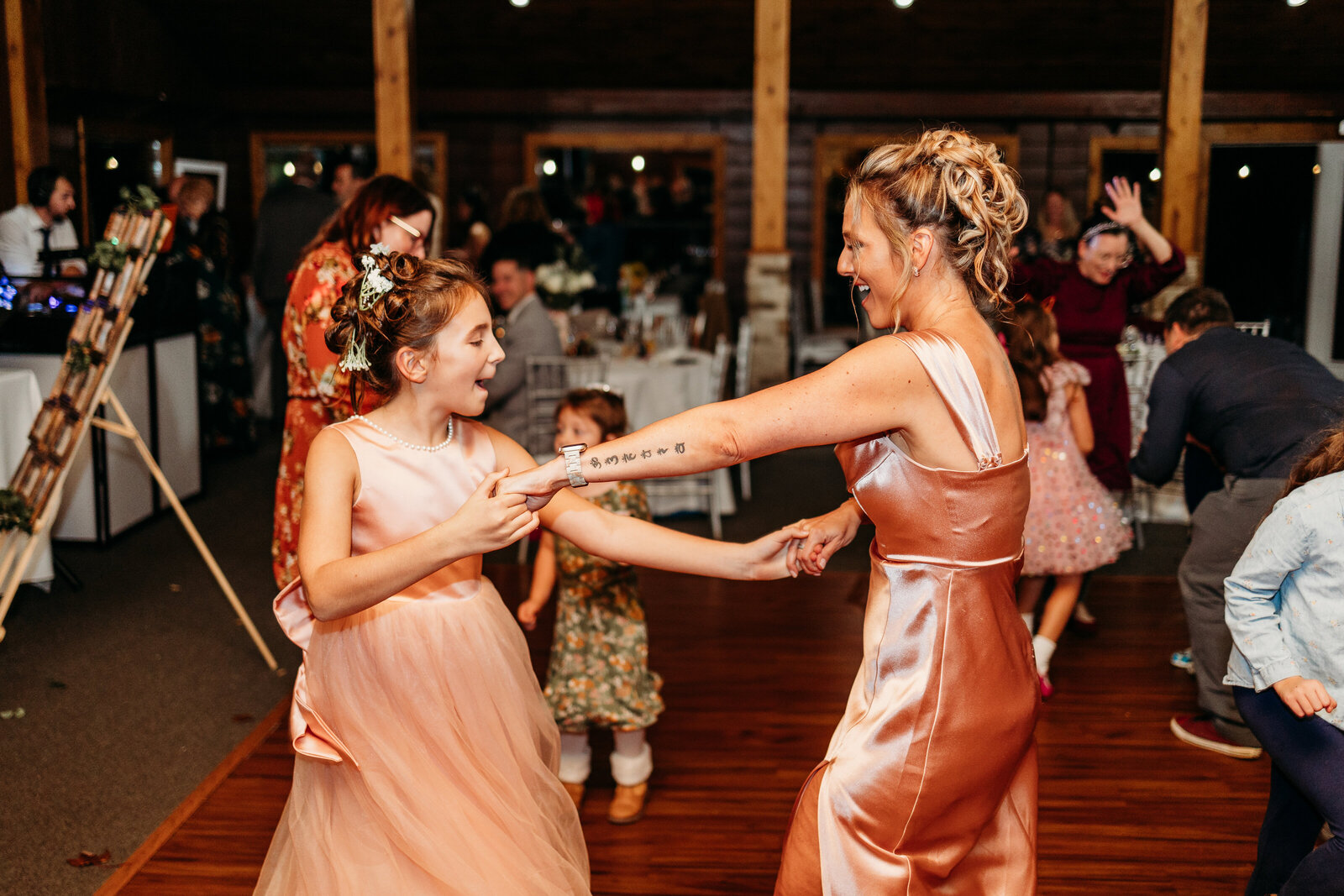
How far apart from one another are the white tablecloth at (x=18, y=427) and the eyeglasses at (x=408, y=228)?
2.29 m

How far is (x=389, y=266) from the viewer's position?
1877 millimetres

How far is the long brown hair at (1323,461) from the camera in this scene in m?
2.03

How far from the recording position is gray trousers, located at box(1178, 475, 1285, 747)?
3047 millimetres

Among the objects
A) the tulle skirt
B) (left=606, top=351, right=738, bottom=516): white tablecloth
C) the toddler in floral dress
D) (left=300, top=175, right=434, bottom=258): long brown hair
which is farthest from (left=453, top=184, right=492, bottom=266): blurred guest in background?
the tulle skirt

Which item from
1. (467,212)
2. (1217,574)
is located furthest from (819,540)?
(467,212)

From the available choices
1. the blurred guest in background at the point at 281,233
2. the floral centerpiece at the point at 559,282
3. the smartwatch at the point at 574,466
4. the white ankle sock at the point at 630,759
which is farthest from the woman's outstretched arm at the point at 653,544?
the blurred guest in background at the point at 281,233

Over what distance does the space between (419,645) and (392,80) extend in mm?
5613

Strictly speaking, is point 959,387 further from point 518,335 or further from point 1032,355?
point 518,335

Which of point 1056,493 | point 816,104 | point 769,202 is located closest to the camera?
point 1056,493

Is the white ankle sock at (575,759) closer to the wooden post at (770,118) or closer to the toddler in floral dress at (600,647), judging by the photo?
the toddler in floral dress at (600,647)

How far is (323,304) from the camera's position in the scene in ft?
9.44

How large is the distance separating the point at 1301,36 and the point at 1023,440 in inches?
379

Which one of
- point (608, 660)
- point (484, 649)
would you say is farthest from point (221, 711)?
point (484, 649)

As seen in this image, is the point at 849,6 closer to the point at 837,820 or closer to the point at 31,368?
the point at 31,368
